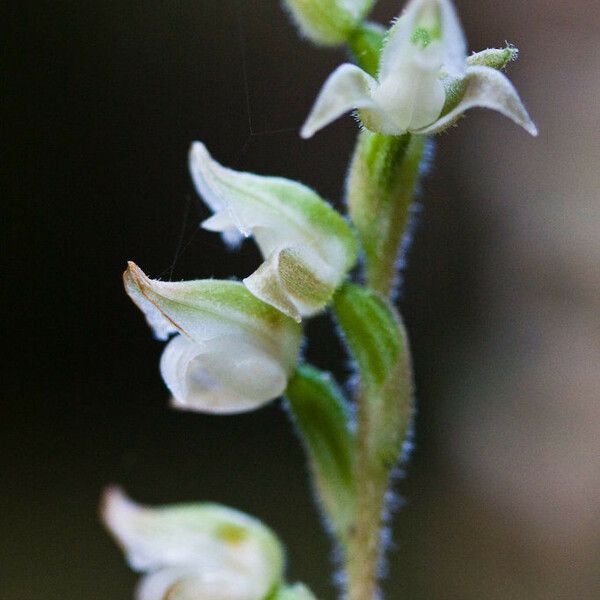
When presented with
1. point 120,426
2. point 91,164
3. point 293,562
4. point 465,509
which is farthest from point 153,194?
point 465,509

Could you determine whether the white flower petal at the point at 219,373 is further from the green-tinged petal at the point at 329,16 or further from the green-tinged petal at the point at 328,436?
the green-tinged petal at the point at 329,16

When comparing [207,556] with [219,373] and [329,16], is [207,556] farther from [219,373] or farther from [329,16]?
[329,16]

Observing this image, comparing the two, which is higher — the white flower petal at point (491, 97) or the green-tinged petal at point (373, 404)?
the white flower petal at point (491, 97)

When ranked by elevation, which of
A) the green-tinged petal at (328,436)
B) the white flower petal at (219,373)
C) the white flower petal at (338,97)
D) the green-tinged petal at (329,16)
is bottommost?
the green-tinged petal at (328,436)

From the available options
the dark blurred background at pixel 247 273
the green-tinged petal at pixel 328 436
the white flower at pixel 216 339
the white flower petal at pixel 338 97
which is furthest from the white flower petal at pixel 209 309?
the dark blurred background at pixel 247 273

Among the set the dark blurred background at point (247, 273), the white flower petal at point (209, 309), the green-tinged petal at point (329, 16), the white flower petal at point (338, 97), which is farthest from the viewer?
the dark blurred background at point (247, 273)

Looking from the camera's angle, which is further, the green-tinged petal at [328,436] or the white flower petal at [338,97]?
the green-tinged petal at [328,436]

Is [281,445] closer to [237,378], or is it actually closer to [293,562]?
[293,562]

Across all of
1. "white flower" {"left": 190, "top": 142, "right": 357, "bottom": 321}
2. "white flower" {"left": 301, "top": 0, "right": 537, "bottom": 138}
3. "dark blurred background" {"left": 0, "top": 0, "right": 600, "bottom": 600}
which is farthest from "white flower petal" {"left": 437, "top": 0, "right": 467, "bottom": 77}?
"dark blurred background" {"left": 0, "top": 0, "right": 600, "bottom": 600}
